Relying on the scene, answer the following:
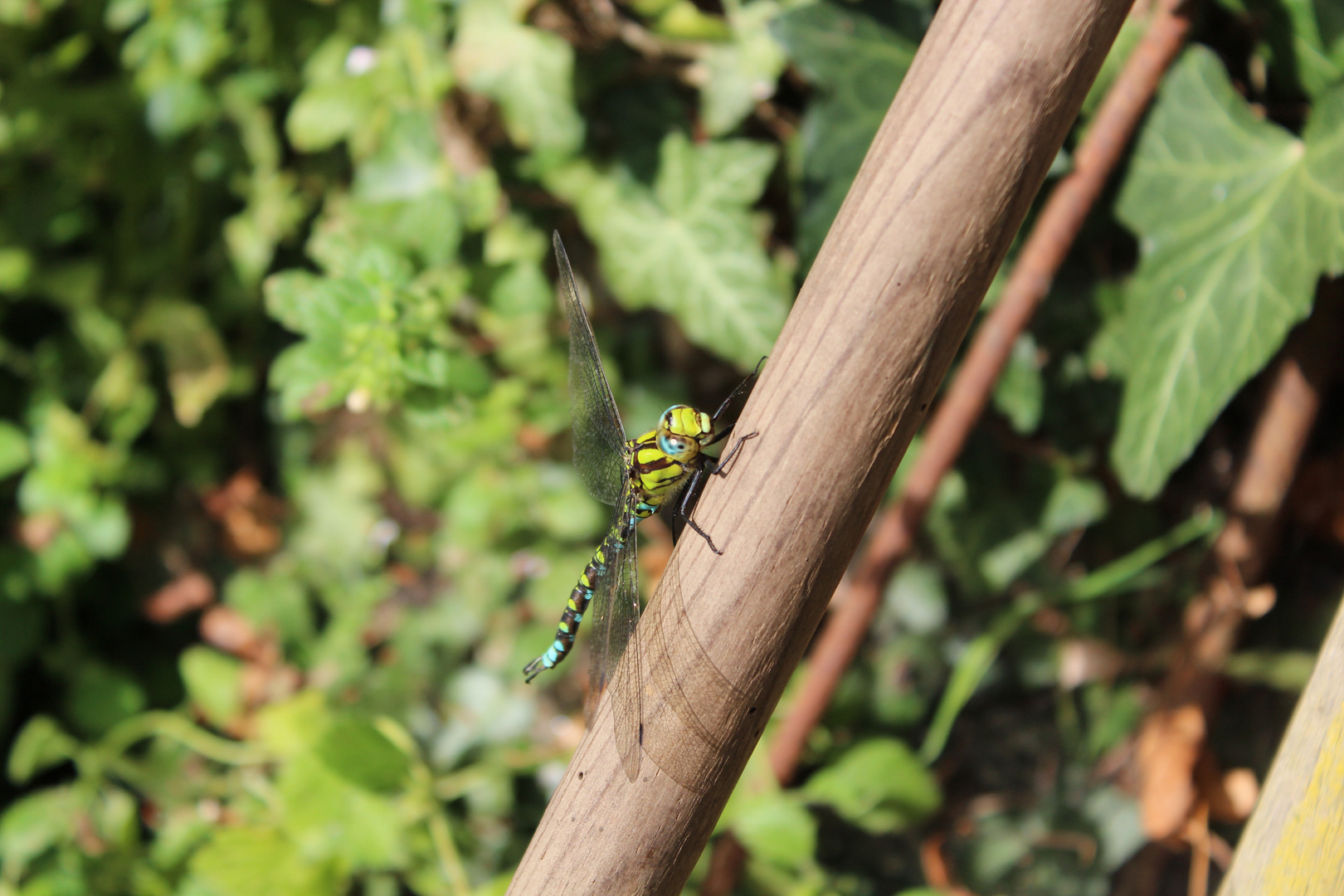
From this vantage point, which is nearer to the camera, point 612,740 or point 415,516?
point 612,740

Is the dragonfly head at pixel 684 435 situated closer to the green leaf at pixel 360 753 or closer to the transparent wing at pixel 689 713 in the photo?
the transparent wing at pixel 689 713

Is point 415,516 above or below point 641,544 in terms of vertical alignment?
below

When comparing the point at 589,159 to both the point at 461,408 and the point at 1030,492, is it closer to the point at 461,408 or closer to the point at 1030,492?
the point at 461,408

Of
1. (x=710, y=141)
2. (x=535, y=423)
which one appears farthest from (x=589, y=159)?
(x=535, y=423)

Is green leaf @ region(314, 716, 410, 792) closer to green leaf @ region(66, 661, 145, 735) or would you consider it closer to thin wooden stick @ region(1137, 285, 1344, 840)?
green leaf @ region(66, 661, 145, 735)

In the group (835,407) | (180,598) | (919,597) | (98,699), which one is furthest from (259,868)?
(835,407)

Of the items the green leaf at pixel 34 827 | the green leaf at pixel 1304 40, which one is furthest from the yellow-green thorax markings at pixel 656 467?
the green leaf at pixel 34 827

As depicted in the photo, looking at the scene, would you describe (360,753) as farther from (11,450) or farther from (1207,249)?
(1207,249)

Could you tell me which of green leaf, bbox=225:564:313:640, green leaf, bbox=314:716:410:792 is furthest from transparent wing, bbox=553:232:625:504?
green leaf, bbox=225:564:313:640
